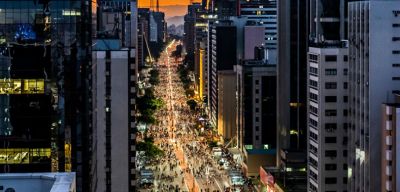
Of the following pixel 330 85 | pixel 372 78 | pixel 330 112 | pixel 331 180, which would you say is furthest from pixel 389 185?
pixel 330 85

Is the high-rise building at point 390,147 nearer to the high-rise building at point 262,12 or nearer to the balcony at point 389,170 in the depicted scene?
the balcony at point 389,170

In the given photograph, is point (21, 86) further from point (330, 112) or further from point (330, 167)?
point (330, 167)

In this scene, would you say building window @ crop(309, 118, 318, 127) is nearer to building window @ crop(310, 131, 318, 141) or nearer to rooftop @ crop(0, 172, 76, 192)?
building window @ crop(310, 131, 318, 141)

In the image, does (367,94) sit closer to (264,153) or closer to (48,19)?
(48,19)

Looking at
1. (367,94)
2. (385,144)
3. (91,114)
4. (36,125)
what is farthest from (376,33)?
(36,125)

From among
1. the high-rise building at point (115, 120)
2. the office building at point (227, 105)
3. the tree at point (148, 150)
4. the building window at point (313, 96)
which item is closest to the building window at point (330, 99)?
the building window at point (313, 96)
